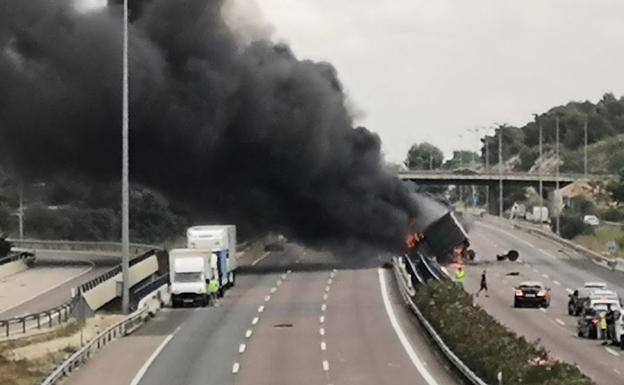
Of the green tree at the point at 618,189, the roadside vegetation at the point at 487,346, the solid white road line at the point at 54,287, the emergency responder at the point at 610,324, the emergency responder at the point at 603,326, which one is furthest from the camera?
the green tree at the point at 618,189

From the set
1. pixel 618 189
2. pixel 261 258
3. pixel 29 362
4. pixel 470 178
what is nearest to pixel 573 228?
pixel 470 178

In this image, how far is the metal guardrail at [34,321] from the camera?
48.9 m

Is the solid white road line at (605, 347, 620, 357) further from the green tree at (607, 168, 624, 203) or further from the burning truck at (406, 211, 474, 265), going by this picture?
the green tree at (607, 168, 624, 203)

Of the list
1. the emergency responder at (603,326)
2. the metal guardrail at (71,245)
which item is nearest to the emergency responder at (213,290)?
the emergency responder at (603,326)

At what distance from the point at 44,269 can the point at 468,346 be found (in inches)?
2146

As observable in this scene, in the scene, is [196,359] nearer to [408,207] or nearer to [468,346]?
[468,346]

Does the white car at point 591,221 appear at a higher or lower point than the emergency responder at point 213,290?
higher

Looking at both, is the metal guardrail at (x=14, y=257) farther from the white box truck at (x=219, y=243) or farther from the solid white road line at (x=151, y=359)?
the solid white road line at (x=151, y=359)

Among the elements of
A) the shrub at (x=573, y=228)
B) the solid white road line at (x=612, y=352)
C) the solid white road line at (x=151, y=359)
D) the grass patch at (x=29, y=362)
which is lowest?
the solid white road line at (x=612, y=352)

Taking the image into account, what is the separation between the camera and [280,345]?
4244 centimetres

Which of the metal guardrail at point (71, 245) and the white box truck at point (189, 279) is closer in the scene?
the white box truck at point (189, 279)

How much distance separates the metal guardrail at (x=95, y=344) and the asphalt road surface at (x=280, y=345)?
0.33m

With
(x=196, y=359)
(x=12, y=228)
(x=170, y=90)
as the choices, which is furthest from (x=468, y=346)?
(x=12, y=228)

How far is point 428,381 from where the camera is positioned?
33.8m
